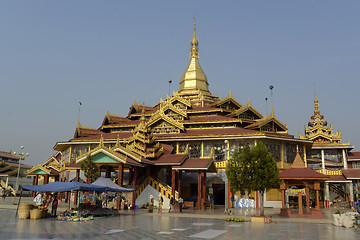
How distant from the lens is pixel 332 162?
45719 millimetres

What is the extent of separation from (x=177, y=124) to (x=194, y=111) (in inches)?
228

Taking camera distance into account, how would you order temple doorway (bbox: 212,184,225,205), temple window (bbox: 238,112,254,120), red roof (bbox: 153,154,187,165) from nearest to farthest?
red roof (bbox: 153,154,187,165)
temple doorway (bbox: 212,184,225,205)
temple window (bbox: 238,112,254,120)

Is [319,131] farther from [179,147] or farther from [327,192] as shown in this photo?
[179,147]

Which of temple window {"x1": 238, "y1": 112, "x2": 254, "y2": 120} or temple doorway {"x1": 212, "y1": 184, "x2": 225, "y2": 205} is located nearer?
temple doorway {"x1": 212, "y1": 184, "x2": 225, "y2": 205}

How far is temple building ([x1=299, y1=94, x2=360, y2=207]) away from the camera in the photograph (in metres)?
39.7

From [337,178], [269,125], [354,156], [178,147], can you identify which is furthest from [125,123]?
[354,156]

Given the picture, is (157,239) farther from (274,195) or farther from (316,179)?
(274,195)

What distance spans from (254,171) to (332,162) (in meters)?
30.1

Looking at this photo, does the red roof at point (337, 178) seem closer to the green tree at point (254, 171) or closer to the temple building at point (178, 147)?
the temple building at point (178, 147)

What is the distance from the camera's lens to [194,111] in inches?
1711

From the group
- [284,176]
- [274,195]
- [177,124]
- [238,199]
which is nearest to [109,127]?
[177,124]

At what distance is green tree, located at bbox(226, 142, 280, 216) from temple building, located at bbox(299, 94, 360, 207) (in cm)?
2225

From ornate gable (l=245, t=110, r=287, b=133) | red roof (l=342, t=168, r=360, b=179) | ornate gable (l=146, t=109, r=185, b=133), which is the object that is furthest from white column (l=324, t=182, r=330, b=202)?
ornate gable (l=146, t=109, r=185, b=133)

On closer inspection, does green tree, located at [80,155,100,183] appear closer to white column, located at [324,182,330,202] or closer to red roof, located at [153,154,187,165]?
red roof, located at [153,154,187,165]
